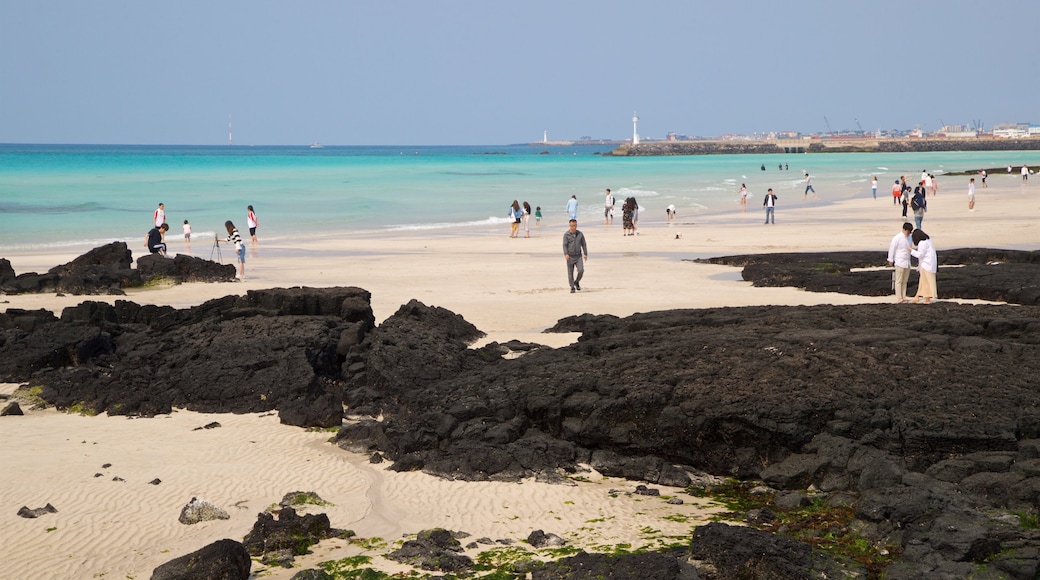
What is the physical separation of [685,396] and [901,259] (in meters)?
9.22

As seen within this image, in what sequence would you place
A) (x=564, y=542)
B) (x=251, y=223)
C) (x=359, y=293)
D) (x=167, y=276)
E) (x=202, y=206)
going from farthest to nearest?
(x=202, y=206), (x=251, y=223), (x=167, y=276), (x=359, y=293), (x=564, y=542)

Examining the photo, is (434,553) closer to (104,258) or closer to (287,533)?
(287,533)

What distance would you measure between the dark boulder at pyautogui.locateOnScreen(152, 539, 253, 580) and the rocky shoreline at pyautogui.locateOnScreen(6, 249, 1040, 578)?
2331mm

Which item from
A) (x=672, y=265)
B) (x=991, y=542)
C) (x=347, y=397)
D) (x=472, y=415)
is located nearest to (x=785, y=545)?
(x=991, y=542)

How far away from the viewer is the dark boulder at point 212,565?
24.6ft

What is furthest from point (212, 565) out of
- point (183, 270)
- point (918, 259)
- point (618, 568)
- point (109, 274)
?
point (183, 270)

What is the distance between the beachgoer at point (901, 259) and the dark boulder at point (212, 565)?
1371cm

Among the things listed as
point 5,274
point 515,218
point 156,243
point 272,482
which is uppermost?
point 515,218

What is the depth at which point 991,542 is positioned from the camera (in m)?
7.36

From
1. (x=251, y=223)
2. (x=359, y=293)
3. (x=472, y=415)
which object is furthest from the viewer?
(x=251, y=223)

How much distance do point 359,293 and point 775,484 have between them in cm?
896

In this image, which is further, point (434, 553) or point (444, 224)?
point (444, 224)

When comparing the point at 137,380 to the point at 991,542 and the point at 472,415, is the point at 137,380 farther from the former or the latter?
the point at 991,542

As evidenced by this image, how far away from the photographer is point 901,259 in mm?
18281
